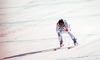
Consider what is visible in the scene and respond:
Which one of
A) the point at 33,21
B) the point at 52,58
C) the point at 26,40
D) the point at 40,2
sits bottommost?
the point at 52,58

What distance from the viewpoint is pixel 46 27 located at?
1.14m

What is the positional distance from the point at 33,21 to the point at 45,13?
109mm

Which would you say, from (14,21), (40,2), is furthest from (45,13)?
(14,21)

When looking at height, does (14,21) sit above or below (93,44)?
above

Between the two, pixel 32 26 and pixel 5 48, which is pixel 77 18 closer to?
pixel 32 26

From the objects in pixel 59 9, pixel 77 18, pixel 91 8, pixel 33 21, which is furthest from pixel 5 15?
pixel 91 8

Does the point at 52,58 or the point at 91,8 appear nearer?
the point at 52,58

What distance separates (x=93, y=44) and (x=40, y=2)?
50cm

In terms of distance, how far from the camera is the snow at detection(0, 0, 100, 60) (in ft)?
3.55

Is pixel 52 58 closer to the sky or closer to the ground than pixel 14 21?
closer to the ground

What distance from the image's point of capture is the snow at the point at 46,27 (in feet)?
3.55

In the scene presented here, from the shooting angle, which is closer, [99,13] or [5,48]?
[5,48]

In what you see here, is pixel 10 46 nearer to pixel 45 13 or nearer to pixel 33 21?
pixel 33 21

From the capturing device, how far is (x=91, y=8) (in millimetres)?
1196
